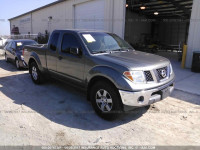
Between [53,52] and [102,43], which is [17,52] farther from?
[102,43]

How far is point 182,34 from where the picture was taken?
837 inches

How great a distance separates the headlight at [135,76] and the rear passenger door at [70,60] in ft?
3.97

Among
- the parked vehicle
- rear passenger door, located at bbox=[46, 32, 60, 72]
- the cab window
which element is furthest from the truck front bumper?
the parked vehicle

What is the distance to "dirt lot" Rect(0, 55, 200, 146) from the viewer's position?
9.48 feet

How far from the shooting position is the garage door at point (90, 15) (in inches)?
469

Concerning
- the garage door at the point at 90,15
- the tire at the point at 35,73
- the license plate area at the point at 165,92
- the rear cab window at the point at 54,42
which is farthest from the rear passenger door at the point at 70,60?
the garage door at the point at 90,15

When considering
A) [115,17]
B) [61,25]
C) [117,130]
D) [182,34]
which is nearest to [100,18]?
[115,17]

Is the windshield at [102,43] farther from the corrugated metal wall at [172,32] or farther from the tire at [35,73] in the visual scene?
the corrugated metal wall at [172,32]

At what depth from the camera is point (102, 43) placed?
4125mm

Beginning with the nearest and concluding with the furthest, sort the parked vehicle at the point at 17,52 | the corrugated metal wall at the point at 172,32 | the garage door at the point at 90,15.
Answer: the parked vehicle at the point at 17,52, the garage door at the point at 90,15, the corrugated metal wall at the point at 172,32

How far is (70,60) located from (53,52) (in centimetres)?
89

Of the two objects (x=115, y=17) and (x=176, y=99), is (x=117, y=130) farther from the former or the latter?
(x=115, y=17)

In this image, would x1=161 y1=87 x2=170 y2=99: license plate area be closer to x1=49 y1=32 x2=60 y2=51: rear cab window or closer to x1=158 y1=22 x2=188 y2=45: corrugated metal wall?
x1=49 y1=32 x2=60 y2=51: rear cab window

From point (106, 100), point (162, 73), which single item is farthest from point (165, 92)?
point (106, 100)
